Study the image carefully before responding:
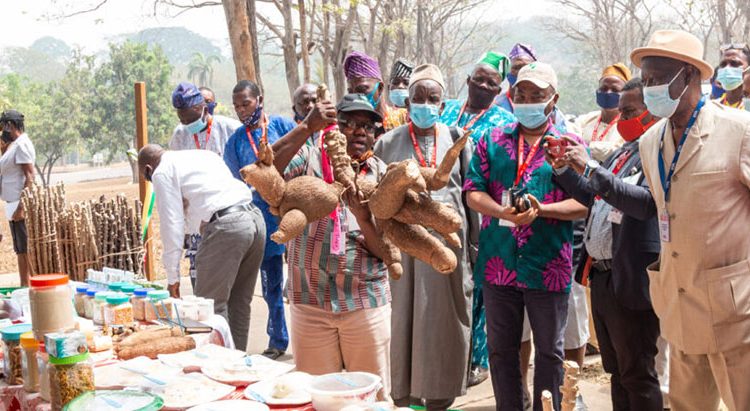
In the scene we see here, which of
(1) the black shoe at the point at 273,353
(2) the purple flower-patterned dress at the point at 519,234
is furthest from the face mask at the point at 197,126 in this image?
(2) the purple flower-patterned dress at the point at 519,234

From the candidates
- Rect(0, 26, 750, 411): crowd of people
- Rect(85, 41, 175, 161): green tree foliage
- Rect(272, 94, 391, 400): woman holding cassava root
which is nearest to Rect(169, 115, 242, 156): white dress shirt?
Rect(0, 26, 750, 411): crowd of people

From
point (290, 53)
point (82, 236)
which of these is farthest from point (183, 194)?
point (290, 53)

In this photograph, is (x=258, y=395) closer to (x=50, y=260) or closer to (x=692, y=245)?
(x=692, y=245)

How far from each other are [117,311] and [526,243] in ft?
6.22

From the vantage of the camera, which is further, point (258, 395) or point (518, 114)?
point (518, 114)

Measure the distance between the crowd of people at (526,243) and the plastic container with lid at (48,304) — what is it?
2.79 feet

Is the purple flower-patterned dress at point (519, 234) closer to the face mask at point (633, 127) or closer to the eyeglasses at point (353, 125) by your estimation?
the face mask at point (633, 127)

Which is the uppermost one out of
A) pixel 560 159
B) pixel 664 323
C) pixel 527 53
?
pixel 527 53

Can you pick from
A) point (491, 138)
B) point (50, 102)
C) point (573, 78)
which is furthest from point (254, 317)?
point (573, 78)

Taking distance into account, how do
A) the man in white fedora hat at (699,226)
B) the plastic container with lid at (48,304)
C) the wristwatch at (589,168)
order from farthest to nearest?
the wristwatch at (589,168)
the man in white fedora hat at (699,226)
the plastic container with lid at (48,304)

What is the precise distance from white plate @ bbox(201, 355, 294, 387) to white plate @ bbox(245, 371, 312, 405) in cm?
8

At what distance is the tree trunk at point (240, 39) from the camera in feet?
27.2

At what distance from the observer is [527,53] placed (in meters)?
5.64

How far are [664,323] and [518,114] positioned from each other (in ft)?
3.88
